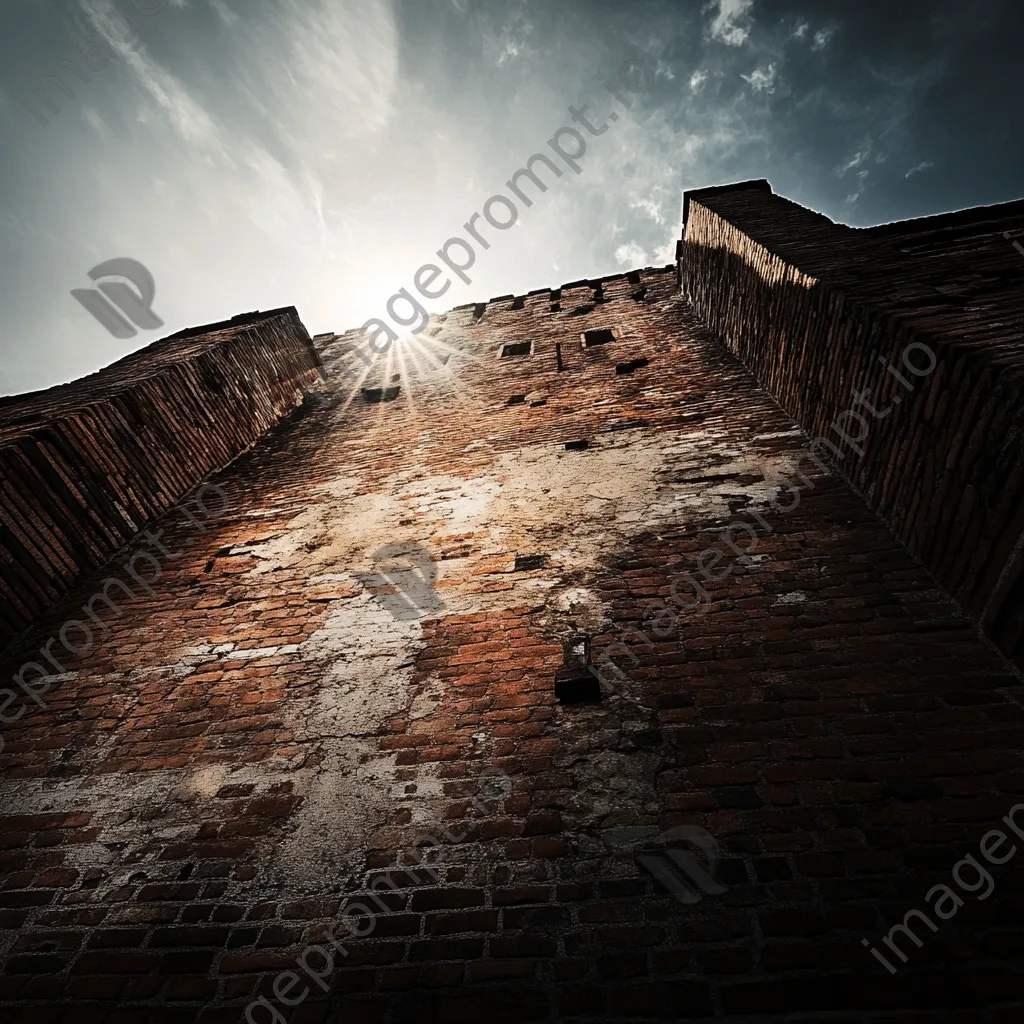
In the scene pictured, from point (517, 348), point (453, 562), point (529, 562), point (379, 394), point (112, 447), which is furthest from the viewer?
point (517, 348)

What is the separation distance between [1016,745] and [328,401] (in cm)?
627

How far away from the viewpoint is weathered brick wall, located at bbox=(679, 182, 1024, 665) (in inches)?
70.9

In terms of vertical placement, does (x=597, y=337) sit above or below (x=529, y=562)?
above

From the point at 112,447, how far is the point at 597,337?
15.8 feet

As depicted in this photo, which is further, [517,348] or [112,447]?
[517,348]

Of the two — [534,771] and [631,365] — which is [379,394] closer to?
[631,365]

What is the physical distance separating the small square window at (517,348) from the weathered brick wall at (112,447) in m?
2.80

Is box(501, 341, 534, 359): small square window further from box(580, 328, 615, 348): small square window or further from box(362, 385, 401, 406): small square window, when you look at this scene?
box(362, 385, 401, 406): small square window

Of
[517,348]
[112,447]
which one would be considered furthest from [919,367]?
[112,447]

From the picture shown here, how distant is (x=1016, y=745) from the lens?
1.68 m

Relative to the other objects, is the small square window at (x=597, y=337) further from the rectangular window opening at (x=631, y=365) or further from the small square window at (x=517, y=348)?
the rectangular window opening at (x=631, y=365)

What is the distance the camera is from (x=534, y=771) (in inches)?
73.1

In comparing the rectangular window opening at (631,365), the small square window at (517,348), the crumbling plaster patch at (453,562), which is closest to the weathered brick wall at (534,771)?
the crumbling plaster patch at (453,562)

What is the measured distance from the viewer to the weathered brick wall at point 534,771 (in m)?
1.41
